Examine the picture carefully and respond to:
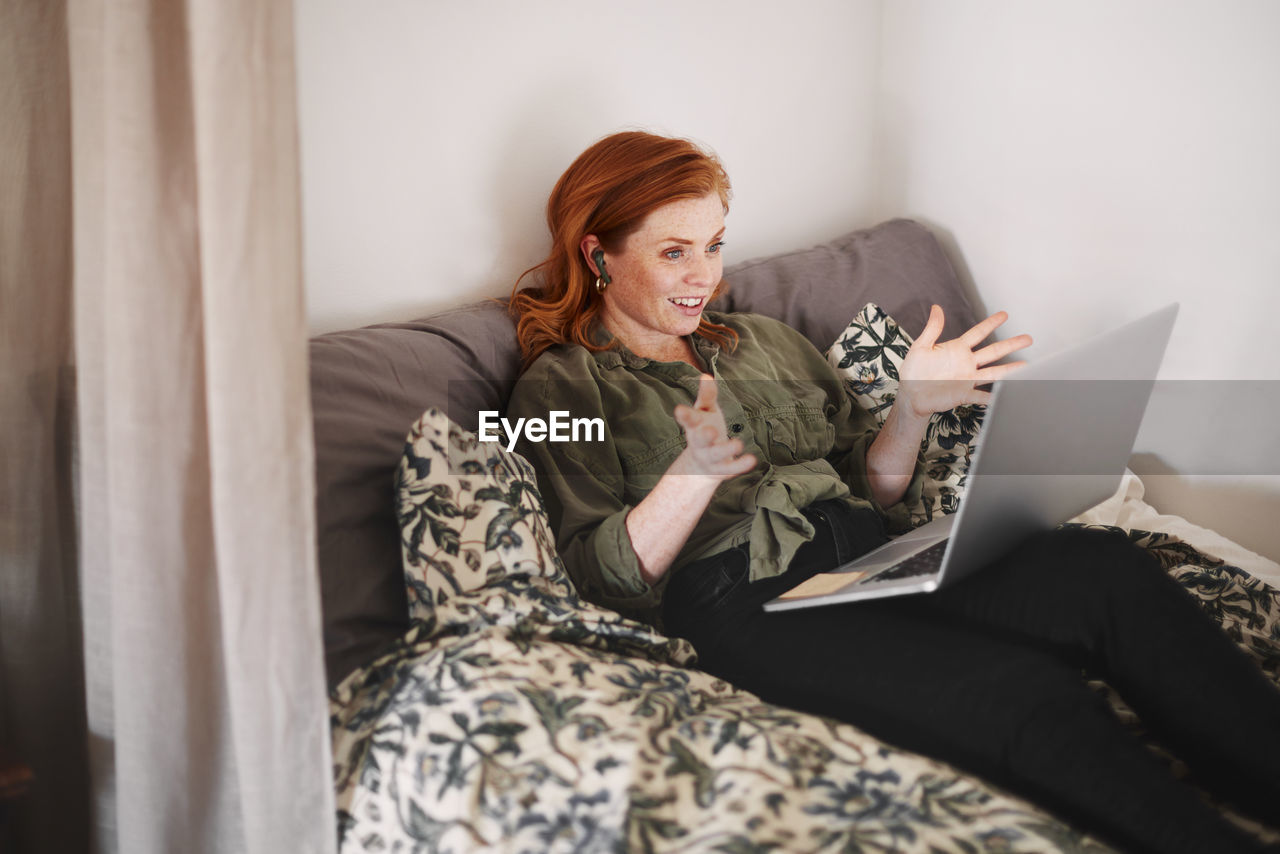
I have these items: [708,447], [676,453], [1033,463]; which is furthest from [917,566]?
[676,453]

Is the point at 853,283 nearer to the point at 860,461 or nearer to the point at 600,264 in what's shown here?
the point at 860,461

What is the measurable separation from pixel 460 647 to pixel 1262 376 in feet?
4.91

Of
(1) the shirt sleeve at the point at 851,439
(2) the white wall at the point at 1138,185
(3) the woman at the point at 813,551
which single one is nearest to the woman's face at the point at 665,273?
(3) the woman at the point at 813,551

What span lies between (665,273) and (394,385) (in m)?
0.45

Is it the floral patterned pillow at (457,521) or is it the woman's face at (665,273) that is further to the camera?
the woman's face at (665,273)

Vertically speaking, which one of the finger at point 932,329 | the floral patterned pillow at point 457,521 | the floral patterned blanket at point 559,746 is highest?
the finger at point 932,329

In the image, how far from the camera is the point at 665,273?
1.42 meters

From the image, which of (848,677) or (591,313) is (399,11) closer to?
(591,313)

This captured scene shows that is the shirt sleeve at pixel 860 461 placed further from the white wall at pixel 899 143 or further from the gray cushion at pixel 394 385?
the white wall at pixel 899 143

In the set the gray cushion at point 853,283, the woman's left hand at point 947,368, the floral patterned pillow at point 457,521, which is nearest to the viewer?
the floral patterned pillow at point 457,521

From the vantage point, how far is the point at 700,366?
1518mm

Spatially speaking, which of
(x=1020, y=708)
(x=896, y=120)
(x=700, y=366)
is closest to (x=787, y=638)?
(x=1020, y=708)

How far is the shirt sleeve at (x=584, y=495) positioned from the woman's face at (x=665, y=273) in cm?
16

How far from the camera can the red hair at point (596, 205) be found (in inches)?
56.3
